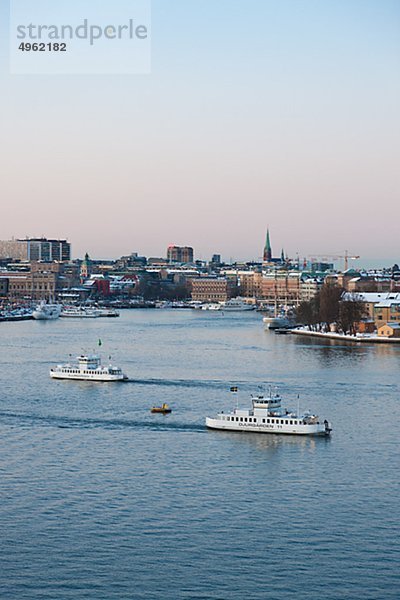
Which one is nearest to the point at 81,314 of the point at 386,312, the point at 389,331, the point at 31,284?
the point at 386,312

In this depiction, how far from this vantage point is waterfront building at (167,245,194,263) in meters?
82.2

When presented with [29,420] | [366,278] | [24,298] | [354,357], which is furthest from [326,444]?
[24,298]

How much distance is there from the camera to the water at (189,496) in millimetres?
6047

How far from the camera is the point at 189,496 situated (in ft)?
24.9

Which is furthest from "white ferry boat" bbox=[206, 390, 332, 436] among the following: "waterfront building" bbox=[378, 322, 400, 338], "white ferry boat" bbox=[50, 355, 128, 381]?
"waterfront building" bbox=[378, 322, 400, 338]

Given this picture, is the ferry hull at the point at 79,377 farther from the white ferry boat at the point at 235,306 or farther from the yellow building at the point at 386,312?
the white ferry boat at the point at 235,306

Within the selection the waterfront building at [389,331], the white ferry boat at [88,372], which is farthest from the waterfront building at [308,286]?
the white ferry boat at [88,372]

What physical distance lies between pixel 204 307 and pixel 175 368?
28.7 meters

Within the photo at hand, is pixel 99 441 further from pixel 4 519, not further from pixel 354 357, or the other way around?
pixel 354 357

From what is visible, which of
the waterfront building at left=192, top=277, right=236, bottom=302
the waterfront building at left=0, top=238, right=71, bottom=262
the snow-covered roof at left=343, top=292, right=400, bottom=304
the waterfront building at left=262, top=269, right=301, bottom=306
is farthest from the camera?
the waterfront building at left=0, top=238, right=71, bottom=262

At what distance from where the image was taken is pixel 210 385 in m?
13.4

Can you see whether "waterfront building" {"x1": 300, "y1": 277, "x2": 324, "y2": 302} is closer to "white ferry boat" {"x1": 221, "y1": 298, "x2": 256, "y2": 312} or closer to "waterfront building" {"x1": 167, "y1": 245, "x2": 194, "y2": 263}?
"white ferry boat" {"x1": 221, "y1": 298, "x2": 256, "y2": 312}

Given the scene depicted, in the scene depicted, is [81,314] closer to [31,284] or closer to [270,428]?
[31,284]

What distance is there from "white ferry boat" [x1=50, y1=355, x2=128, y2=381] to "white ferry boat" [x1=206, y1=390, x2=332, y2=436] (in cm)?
392
